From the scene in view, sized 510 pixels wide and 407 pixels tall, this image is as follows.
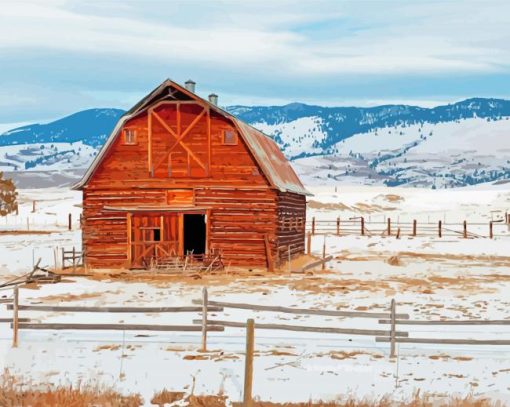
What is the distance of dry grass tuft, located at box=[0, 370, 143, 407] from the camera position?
10789mm

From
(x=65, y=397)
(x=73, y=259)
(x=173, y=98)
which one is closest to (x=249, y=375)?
(x=65, y=397)

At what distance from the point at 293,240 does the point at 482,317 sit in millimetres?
18322

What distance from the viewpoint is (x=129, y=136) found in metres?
32.7

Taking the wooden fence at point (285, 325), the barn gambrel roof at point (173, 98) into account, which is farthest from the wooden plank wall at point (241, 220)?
the wooden fence at point (285, 325)

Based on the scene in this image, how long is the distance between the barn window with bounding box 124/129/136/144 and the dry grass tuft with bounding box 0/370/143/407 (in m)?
21.6

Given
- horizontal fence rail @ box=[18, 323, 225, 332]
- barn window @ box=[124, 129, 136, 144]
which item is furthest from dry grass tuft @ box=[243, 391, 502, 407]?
barn window @ box=[124, 129, 136, 144]

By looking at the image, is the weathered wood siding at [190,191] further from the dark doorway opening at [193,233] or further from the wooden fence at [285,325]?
the wooden fence at [285,325]

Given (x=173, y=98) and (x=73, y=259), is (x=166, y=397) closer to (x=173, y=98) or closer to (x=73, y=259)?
(x=73, y=259)

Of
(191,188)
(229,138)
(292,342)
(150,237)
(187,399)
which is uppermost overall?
(229,138)

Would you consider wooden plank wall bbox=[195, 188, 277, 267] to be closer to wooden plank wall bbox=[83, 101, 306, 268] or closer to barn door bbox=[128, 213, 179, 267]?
wooden plank wall bbox=[83, 101, 306, 268]

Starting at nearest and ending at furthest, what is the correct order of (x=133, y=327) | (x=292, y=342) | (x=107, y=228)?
(x=133, y=327) < (x=292, y=342) < (x=107, y=228)

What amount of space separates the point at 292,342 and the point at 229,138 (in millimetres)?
16974

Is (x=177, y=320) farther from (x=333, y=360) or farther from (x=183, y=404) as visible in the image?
(x=183, y=404)

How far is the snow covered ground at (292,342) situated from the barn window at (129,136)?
6.41 m
